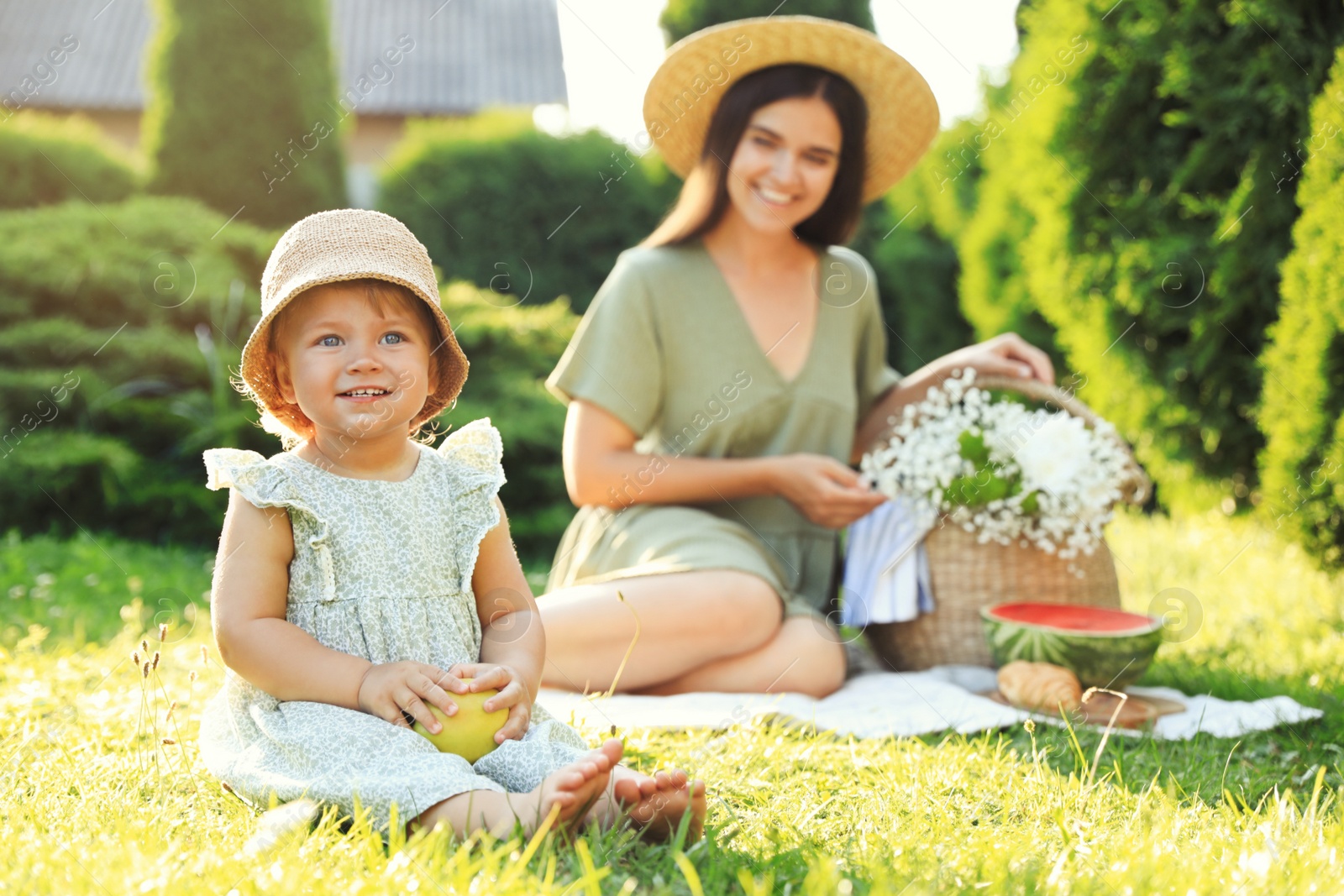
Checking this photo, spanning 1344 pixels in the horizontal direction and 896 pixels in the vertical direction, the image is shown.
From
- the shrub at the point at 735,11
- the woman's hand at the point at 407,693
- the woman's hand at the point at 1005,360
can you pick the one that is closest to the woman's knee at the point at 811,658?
the woman's hand at the point at 1005,360

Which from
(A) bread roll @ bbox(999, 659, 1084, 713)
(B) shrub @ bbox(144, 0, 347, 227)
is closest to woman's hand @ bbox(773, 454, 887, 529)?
(A) bread roll @ bbox(999, 659, 1084, 713)

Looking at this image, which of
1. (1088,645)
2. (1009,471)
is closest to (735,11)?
(1009,471)

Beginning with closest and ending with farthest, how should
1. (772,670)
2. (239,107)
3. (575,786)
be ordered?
1. (575,786)
2. (772,670)
3. (239,107)

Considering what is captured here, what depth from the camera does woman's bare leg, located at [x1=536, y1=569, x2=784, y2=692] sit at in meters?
2.76

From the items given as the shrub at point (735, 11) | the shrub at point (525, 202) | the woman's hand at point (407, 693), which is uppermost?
the shrub at point (735, 11)

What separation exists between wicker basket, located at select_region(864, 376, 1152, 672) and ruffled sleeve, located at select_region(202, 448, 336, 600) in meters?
1.83

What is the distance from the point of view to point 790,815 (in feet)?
6.21

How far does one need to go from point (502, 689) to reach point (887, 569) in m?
1.59

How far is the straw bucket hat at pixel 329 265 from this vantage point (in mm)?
1815

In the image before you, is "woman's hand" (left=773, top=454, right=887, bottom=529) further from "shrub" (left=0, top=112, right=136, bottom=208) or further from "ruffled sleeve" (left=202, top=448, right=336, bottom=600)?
"shrub" (left=0, top=112, right=136, bottom=208)

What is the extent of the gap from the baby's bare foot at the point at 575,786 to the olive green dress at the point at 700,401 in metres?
1.42

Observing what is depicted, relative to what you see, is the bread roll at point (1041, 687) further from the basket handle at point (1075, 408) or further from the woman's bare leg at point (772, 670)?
the basket handle at point (1075, 408)

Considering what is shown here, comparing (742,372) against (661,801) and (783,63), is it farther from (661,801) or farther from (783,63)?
(661,801)

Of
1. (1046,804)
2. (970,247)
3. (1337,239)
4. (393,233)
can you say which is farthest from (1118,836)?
(970,247)
